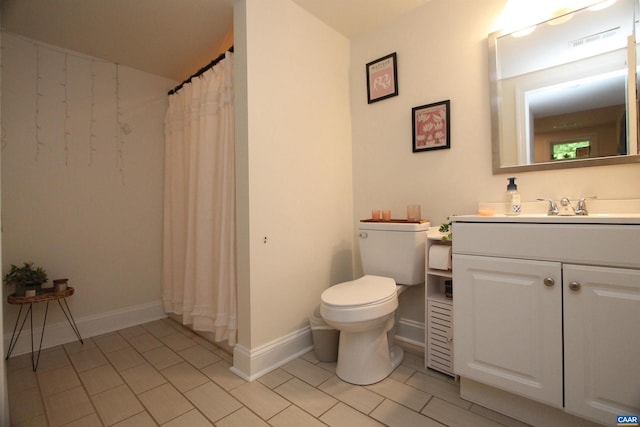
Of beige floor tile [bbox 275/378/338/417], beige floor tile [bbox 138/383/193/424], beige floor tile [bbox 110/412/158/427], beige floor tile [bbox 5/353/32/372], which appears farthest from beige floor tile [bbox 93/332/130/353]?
beige floor tile [bbox 275/378/338/417]

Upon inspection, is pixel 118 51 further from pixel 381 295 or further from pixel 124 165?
pixel 381 295

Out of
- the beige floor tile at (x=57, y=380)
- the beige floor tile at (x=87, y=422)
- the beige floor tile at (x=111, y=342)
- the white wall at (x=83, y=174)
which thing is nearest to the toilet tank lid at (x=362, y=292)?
the beige floor tile at (x=87, y=422)

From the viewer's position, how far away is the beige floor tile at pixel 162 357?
1799 millimetres

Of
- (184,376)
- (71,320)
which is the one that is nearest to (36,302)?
(71,320)

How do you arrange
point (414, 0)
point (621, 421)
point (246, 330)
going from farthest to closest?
point (414, 0) < point (246, 330) < point (621, 421)

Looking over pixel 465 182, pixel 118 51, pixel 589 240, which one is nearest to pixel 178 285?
pixel 118 51

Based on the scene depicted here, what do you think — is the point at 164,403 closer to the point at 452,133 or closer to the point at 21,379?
the point at 21,379

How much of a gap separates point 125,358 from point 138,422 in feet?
2.42

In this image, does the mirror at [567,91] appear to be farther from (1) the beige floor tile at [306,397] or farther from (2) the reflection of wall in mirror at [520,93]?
(1) the beige floor tile at [306,397]

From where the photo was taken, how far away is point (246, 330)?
165 centimetres

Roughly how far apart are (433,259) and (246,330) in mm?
1112

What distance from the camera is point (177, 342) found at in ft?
6.88

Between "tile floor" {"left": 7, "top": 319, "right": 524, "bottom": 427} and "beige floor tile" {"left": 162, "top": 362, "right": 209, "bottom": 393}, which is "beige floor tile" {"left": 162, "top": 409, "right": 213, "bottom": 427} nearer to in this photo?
"tile floor" {"left": 7, "top": 319, "right": 524, "bottom": 427}

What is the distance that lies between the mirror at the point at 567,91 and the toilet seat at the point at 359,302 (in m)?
0.93
